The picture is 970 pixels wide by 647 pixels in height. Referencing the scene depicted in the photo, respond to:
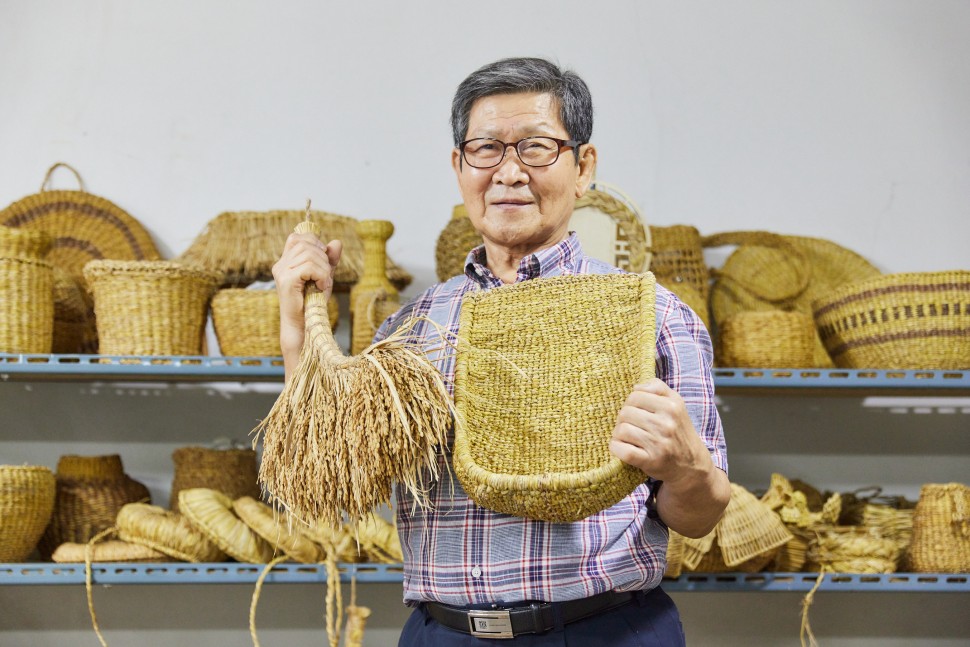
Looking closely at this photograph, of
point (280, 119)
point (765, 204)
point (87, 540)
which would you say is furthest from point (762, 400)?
point (87, 540)

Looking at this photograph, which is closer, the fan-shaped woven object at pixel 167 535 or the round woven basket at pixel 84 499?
the fan-shaped woven object at pixel 167 535

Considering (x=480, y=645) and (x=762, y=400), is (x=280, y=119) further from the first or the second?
(x=480, y=645)

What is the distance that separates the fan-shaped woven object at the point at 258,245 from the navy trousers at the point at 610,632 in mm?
1078

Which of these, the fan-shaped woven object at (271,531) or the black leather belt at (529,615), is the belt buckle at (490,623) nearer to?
the black leather belt at (529,615)

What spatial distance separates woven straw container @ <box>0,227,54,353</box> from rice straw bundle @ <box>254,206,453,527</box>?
114 cm

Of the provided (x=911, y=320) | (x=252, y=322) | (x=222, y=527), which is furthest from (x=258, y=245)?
(x=911, y=320)

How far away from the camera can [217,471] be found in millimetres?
2053

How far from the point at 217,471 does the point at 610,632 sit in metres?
1.21

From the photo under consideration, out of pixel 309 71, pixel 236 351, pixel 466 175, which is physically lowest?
pixel 236 351

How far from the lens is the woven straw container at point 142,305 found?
1.92 meters

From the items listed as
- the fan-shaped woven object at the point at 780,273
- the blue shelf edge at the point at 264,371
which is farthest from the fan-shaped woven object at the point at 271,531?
the fan-shaped woven object at the point at 780,273

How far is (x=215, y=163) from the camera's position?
7.74ft

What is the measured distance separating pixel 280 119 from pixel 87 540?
1.11 metres

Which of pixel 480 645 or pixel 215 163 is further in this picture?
pixel 215 163
